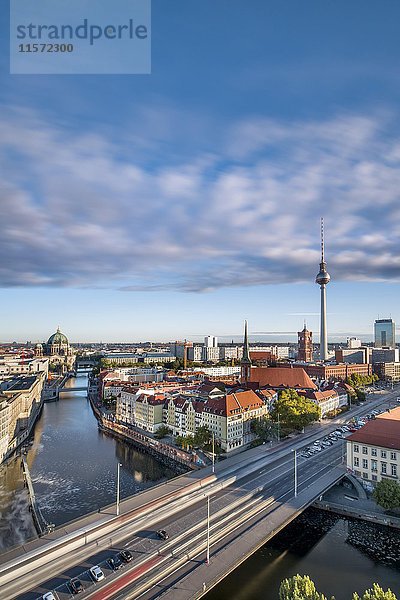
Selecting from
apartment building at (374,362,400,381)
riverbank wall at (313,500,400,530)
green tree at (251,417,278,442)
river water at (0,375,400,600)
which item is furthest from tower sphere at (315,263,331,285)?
riverbank wall at (313,500,400,530)

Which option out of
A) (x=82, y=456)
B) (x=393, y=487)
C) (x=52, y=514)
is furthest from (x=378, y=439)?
(x=82, y=456)

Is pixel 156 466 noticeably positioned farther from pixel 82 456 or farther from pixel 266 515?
pixel 266 515

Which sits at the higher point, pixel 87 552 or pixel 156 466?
pixel 87 552

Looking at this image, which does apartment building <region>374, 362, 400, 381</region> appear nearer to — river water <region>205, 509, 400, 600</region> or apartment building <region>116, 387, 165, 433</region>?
apartment building <region>116, 387, 165, 433</region>

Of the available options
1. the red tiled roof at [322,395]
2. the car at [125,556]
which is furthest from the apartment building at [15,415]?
the red tiled roof at [322,395]

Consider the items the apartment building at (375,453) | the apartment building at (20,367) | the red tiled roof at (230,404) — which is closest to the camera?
the apartment building at (375,453)

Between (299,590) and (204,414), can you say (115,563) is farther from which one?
(204,414)

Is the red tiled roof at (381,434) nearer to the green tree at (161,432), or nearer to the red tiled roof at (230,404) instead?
the red tiled roof at (230,404)
